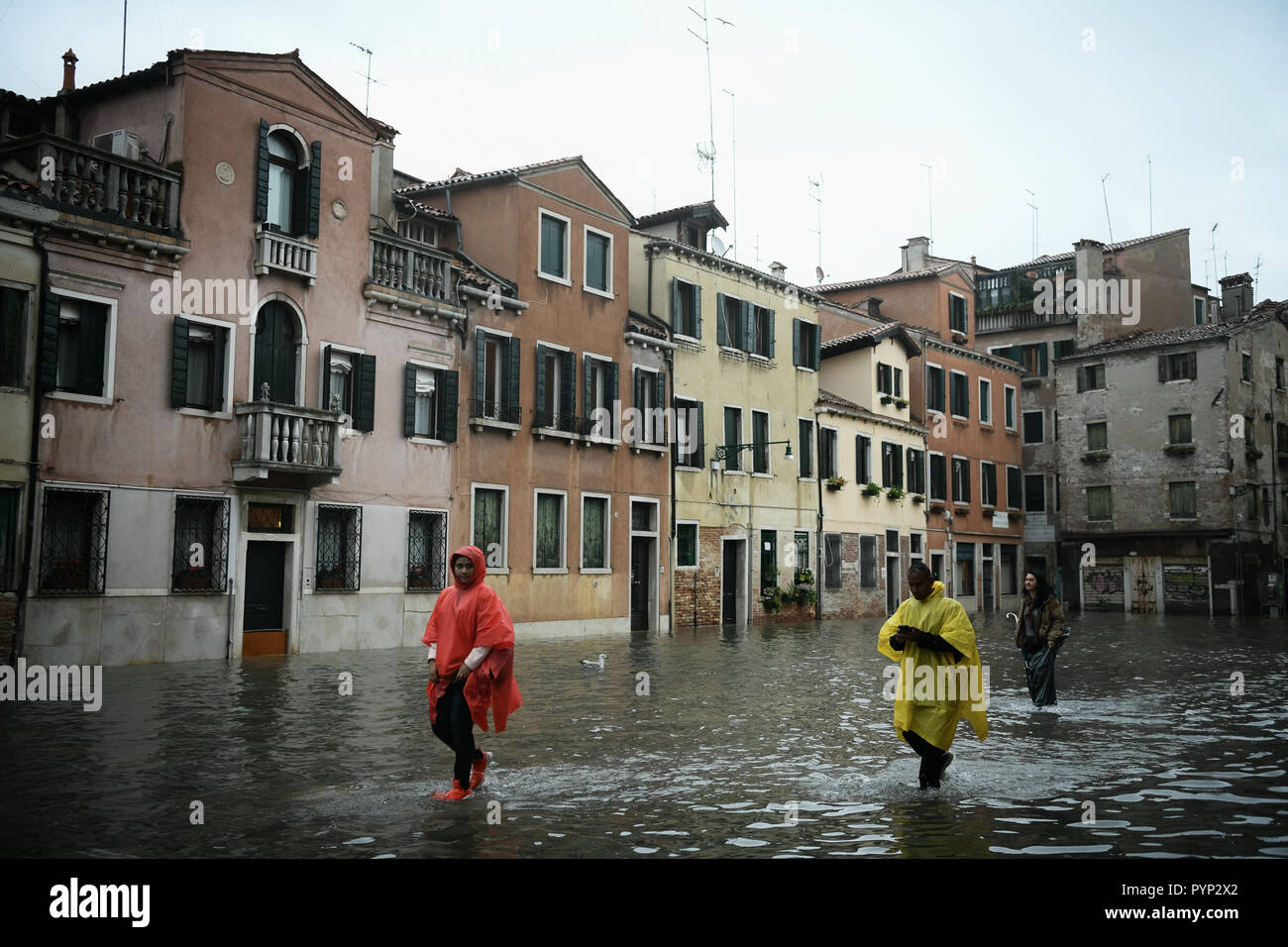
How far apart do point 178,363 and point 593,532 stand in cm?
1160

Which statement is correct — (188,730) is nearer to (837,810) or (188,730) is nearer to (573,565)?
(837,810)

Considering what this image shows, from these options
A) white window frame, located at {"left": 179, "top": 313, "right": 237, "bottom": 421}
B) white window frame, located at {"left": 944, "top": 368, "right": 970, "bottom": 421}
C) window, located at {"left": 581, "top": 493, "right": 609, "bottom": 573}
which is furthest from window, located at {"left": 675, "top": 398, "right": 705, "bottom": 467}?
white window frame, located at {"left": 944, "top": 368, "right": 970, "bottom": 421}

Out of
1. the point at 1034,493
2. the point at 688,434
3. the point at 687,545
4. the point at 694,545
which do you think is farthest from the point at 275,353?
the point at 1034,493

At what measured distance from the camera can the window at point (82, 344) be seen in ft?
57.3

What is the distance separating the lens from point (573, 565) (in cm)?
2711

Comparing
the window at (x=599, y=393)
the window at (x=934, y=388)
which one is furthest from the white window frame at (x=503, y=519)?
the window at (x=934, y=388)

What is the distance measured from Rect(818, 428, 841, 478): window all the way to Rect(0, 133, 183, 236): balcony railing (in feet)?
73.3

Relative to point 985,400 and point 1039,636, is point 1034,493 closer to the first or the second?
point 985,400

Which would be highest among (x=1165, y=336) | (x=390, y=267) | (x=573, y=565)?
(x=1165, y=336)

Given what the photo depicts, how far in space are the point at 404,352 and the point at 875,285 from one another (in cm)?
2795

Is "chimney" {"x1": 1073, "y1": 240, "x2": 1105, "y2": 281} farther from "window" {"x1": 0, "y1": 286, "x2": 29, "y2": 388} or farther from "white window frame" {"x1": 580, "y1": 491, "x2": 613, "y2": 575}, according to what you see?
"window" {"x1": 0, "y1": 286, "x2": 29, "y2": 388}
